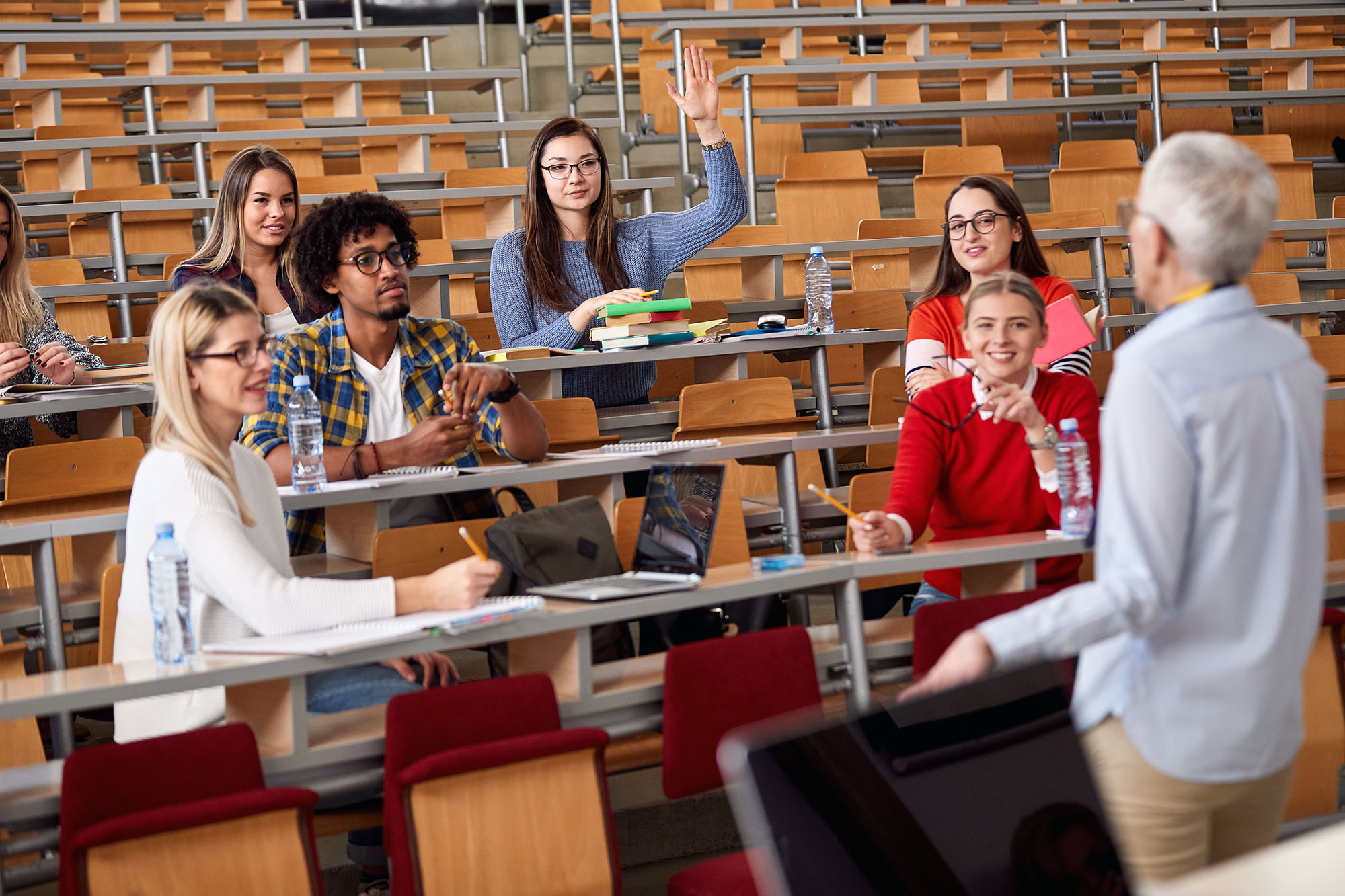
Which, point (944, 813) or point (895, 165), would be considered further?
point (895, 165)

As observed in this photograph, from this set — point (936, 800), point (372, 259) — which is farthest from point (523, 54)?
point (936, 800)

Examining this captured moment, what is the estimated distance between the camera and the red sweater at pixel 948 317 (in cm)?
304

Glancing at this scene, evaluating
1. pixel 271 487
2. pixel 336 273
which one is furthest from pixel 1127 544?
pixel 336 273

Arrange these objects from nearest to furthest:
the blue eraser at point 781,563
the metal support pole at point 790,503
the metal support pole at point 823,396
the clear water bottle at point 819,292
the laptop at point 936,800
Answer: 1. the laptop at point 936,800
2. the blue eraser at point 781,563
3. the metal support pole at point 790,503
4. the metal support pole at point 823,396
5. the clear water bottle at point 819,292

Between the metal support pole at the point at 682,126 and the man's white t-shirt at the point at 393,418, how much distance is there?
267cm

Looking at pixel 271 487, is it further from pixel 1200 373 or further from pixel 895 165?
pixel 895 165

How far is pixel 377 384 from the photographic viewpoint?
2.77 meters

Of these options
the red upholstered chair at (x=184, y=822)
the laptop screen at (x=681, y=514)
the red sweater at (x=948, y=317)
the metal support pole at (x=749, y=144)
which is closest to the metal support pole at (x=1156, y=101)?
the metal support pole at (x=749, y=144)

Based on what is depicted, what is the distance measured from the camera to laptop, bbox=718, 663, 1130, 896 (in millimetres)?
940

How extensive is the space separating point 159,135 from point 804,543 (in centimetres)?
346

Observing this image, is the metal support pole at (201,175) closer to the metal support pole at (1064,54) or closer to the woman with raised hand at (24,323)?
the woman with raised hand at (24,323)

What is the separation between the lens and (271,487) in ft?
7.03

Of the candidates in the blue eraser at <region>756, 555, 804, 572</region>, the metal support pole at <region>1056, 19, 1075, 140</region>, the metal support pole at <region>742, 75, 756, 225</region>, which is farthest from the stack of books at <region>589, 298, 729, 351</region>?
the metal support pole at <region>1056, 19, 1075, 140</region>

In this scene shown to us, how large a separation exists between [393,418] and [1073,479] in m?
1.39
